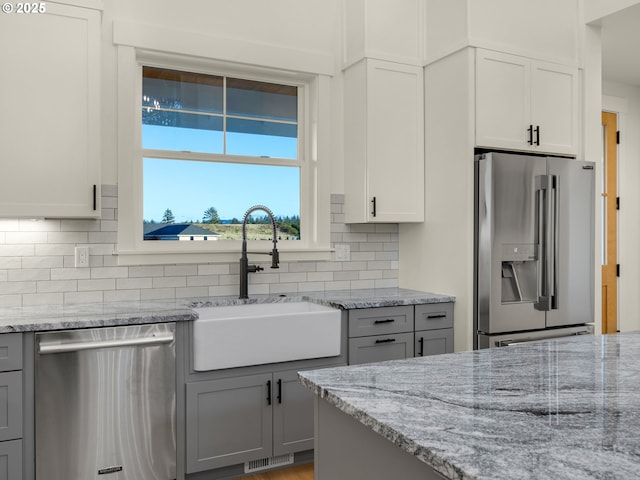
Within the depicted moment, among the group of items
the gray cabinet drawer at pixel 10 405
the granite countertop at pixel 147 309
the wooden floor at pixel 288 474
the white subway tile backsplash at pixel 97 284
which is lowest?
the wooden floor at pixel 288 474

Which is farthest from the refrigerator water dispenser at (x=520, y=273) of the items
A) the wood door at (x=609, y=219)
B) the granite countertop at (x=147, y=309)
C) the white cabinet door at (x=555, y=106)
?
the wood door at (x=609, y=219)

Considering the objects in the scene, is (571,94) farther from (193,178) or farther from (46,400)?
(46,400)

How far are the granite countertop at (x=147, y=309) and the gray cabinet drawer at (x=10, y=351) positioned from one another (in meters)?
0.03

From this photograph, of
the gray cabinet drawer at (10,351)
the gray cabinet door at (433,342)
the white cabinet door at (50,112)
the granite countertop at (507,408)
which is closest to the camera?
the granite countertop at (507,408)

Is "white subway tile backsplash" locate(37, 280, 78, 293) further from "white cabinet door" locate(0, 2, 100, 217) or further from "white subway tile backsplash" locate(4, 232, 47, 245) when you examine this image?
"white cabinet door" locate(0, 2, 100, 217)

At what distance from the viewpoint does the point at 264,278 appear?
3479 mm

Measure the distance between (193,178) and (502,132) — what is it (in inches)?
78.9

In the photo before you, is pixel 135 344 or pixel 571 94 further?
pixel 571 94

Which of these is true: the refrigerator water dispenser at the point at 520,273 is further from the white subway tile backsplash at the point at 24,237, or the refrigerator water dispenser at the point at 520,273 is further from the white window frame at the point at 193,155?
the white subway tile backsplash at the point at 24,237

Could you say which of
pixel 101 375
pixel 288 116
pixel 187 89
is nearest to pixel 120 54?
pixel 187 89

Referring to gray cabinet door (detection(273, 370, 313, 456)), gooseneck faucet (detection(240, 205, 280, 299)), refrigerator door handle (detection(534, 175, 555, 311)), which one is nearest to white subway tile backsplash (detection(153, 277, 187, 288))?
gooseneck faucet (detection(240, 205, 280, 299))

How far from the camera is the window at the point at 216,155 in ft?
10.9

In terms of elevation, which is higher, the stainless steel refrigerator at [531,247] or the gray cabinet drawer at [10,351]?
the stainless steel refrigerator at [531,247]

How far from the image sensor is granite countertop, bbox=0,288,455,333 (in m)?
2.36
